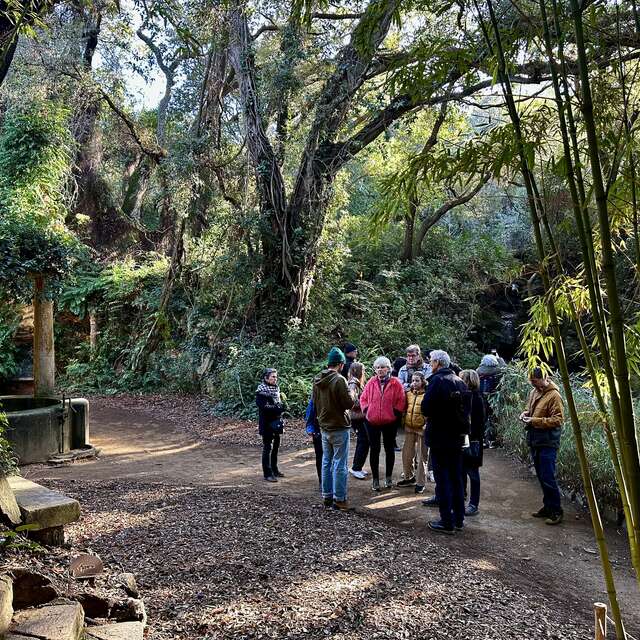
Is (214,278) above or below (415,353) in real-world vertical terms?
above

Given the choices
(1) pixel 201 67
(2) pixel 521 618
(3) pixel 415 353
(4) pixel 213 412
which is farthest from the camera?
(1) pixel 201 67

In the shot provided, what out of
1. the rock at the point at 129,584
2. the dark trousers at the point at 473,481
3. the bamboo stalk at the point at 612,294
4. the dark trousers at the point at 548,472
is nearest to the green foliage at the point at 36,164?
the dark trousers at the point at 473,481

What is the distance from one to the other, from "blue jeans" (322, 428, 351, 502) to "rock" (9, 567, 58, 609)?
3.22 meters

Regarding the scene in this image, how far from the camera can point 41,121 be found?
1470 cm

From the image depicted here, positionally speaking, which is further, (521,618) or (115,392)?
(115,392)

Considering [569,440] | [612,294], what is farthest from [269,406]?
[612,294]

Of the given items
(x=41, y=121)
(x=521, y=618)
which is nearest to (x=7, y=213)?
(x=41, y=121)

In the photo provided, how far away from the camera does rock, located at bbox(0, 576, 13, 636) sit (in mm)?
2677

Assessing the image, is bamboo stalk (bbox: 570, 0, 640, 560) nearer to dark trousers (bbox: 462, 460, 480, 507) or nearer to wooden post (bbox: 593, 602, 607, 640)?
wooden post (bbox: 593, 602, 607, 640)

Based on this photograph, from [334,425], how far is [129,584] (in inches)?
103

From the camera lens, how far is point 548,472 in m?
6.01

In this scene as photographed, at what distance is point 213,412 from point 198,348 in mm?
2943

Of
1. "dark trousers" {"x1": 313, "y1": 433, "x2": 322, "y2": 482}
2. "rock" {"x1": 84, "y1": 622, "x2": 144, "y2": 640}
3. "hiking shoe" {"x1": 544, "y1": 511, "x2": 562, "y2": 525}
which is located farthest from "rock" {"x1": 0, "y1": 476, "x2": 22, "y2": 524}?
"hiking shoe" {"x1": 544, "y1": 511, "x2": 562, "y2": 525}

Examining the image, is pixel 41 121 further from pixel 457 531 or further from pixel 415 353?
pixel 457 531
